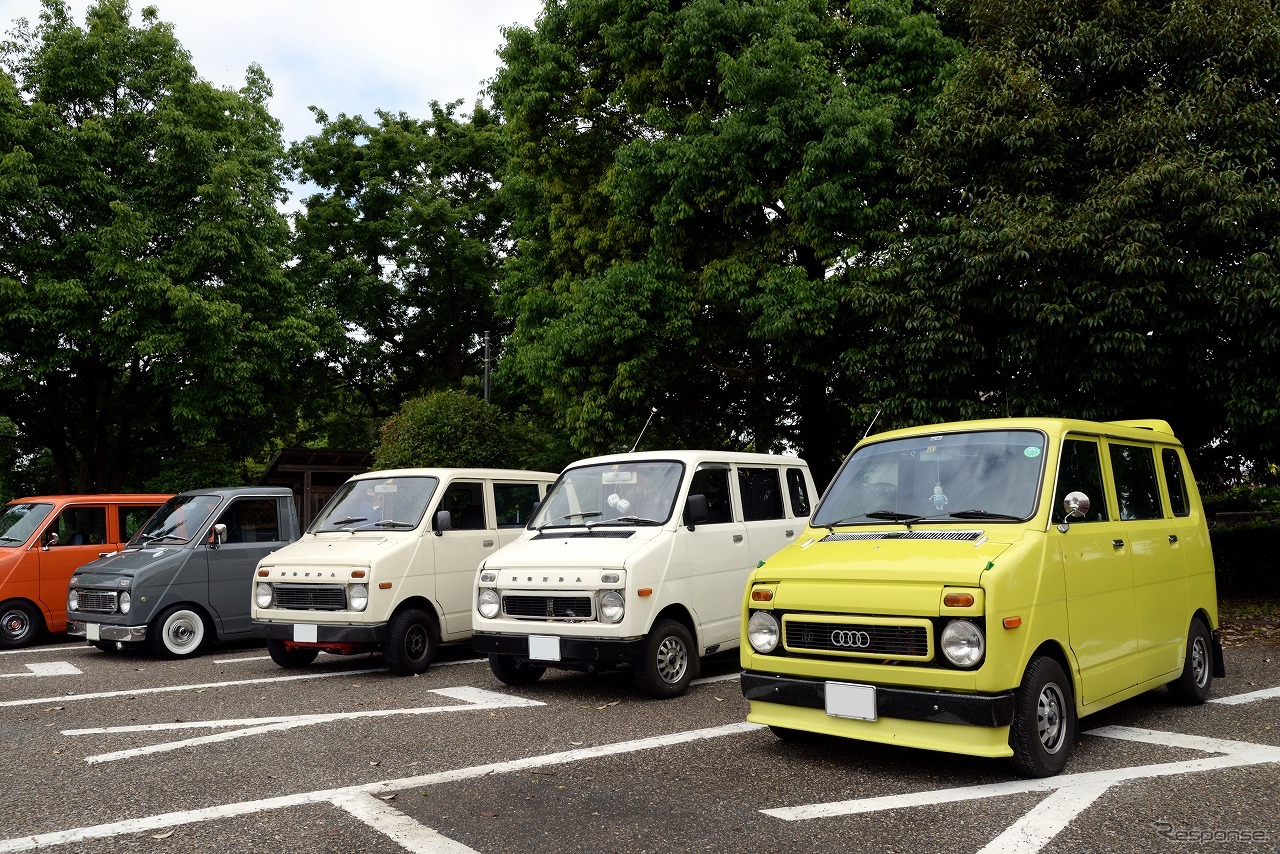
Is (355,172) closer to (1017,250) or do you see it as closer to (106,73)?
(106,73)

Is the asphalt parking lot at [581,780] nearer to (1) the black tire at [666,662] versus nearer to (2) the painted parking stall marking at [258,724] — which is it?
(2) the painted parking stall marking at [258,724]

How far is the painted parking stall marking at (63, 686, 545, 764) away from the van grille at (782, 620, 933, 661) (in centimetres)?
297

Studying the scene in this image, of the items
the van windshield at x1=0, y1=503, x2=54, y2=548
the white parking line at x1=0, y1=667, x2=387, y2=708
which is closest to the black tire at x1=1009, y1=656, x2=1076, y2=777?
the white parking line at x1=0, y1=667, x2=387, y2=708

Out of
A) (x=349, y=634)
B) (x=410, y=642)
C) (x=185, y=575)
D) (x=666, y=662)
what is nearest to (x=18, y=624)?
(x=185, y=575)

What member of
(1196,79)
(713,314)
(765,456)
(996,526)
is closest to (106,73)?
(713,314)

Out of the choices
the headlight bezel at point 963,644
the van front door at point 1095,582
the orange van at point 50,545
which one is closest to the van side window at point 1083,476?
the van front door at point 1095,582

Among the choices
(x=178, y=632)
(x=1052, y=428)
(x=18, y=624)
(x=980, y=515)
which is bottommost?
(x=178, y=632)

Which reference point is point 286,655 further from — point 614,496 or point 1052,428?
point 1052,428

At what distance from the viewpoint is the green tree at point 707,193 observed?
14.8 metres

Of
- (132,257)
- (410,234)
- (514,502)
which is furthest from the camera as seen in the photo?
(410,234)

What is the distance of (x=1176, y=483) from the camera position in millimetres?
7523

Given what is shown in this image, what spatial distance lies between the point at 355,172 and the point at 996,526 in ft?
97.2

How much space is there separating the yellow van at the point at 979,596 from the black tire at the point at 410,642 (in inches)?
177

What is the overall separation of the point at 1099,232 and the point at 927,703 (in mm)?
8289
